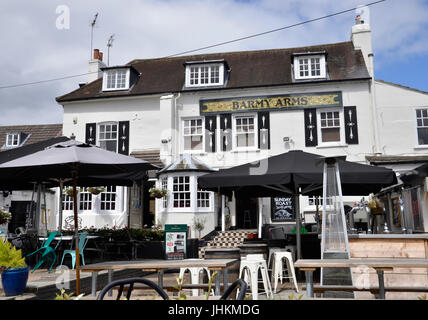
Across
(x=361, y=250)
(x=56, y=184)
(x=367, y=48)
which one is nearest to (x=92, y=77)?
(x=56, y=184)

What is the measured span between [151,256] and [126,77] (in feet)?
31.0

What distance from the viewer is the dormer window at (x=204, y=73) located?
1757 centimetres

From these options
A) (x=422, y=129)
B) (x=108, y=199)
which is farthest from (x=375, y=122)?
(x=108, y=199)

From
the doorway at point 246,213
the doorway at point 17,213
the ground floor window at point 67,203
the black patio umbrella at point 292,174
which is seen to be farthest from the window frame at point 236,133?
the doorway at point 17,213

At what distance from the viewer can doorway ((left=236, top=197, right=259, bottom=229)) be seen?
17.4 m

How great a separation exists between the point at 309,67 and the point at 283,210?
20.3 feet

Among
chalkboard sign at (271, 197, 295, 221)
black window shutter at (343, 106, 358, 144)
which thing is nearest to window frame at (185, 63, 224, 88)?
black window shutter at (343, 106, 358, 144)

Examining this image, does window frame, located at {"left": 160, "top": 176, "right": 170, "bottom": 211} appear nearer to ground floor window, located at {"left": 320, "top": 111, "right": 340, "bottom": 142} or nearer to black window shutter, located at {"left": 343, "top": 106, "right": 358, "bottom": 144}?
ground floor window, located at {"left": 320, "top": 111, "right": 340, "bottom": 142}

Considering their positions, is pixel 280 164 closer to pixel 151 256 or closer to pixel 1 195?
pixel 151 256

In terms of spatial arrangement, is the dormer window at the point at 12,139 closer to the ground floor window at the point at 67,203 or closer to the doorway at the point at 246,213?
the ground floor window at the point at 67,203

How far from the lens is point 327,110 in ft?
53.6

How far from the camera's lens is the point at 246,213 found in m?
17.6

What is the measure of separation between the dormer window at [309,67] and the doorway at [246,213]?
18.9 feet

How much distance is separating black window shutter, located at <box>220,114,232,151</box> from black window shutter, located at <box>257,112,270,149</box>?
4.14 feet
